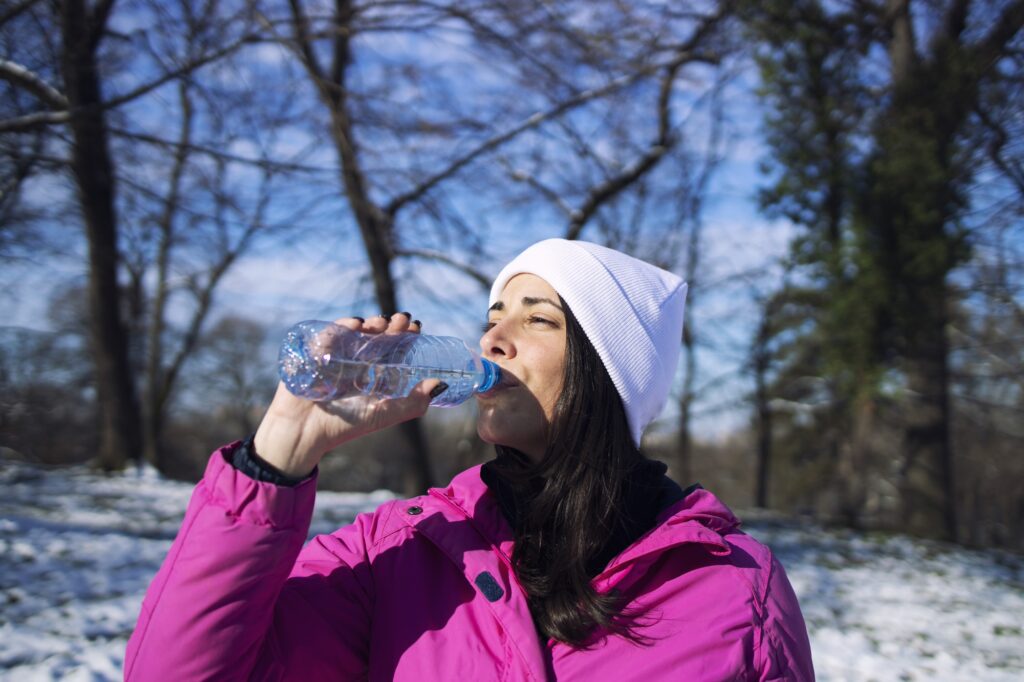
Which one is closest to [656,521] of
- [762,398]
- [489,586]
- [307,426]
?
[489,586]

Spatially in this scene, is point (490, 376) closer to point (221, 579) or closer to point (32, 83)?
point (221, 579)

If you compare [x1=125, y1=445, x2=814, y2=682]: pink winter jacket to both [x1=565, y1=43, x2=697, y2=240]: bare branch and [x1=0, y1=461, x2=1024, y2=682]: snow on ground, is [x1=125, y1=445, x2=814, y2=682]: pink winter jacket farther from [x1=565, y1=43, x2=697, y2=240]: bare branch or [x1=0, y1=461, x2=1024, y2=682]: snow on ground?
[x1=565, y1=43, x2=697, y2=240]: bare branch

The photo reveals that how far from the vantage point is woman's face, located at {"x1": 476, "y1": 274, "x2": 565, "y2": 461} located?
1.85m

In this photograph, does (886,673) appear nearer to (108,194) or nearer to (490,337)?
(490,337)

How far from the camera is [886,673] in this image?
187 inches

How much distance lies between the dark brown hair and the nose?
134 millimetres

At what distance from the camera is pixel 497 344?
1868mm

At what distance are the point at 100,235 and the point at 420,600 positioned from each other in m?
8.02

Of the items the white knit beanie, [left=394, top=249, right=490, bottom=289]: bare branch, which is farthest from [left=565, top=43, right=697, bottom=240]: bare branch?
the white knit beanie

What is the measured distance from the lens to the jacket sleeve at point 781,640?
1.55 metres

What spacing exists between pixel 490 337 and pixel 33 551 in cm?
485

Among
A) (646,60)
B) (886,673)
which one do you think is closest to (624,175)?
(646,60)

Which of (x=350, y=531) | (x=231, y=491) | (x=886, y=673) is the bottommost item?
(x=886, y=673)

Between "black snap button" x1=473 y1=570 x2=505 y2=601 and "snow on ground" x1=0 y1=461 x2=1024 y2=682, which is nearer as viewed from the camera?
"black snap button" x1=473 y1=570 x2=505 y2=601
